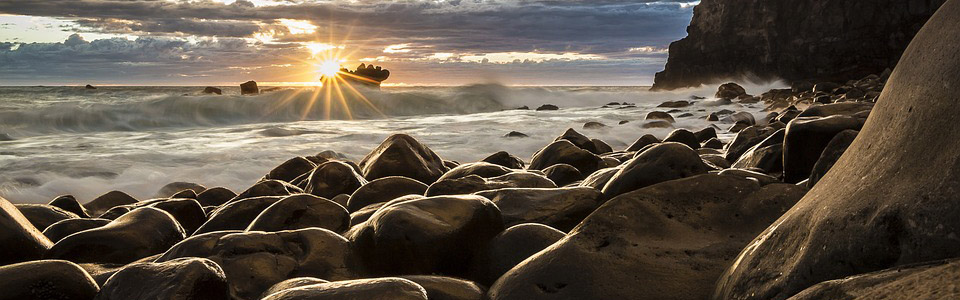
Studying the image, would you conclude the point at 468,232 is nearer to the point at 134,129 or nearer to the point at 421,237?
the point at 421,237

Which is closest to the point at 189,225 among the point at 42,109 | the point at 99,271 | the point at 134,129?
the point at 99,271

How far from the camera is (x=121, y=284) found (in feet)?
7.10

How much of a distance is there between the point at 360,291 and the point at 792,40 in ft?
118

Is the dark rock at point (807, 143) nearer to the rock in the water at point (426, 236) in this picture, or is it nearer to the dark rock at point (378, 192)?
the rock in the water at point (426, 236)

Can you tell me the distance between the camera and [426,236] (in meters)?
2.58

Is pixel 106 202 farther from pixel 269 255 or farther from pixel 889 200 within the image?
pixel 889 200

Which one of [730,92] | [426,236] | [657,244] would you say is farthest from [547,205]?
[730,92]

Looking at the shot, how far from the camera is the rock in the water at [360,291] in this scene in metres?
1.86

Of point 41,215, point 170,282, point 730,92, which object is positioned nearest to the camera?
point 170,282

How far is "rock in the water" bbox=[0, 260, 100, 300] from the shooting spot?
2232mm

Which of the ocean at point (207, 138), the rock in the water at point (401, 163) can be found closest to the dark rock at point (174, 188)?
the ocean at point (207, 138)

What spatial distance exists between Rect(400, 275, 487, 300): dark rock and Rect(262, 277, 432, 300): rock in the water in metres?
0.21

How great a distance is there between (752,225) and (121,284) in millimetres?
1935

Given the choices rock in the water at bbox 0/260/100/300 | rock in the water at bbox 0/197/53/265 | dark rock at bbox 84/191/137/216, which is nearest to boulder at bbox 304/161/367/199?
rock in the water at bbox 0/197/53/265
